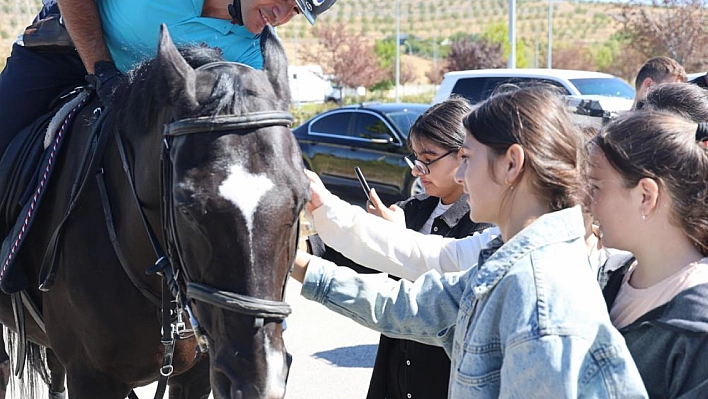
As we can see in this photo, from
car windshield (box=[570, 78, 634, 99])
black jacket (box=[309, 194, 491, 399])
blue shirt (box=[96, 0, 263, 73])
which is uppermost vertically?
blue shirt (box=[96, 0, 263, 73])

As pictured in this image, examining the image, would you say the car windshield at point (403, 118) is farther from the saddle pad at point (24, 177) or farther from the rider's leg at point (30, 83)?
the saddle pad at point (24, 177)

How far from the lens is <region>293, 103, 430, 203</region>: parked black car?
12.6 meters

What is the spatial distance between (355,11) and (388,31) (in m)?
9.96

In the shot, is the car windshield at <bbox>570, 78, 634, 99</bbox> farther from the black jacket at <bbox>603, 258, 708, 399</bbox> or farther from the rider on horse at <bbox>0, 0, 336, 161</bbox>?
the black jacket at <bbox>603, 258, 708, 399</bbox>

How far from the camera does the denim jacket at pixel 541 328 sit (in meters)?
1.70

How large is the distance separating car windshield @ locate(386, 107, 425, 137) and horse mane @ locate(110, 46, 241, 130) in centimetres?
992

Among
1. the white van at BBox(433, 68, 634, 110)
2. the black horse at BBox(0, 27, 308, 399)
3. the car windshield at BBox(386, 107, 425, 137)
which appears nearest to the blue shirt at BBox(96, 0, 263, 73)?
the black horse at BBox(0, 27, 308, 399)

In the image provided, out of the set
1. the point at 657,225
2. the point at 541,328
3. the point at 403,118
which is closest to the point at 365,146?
the point at 403,118

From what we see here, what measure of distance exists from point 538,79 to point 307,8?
1013 cm

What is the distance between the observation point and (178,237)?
2.36 m

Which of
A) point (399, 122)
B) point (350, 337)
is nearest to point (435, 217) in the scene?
point (350, 337)

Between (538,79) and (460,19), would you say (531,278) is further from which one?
(460,19)

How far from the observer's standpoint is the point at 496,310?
186cm

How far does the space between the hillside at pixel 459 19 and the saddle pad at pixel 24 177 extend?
62.2m
